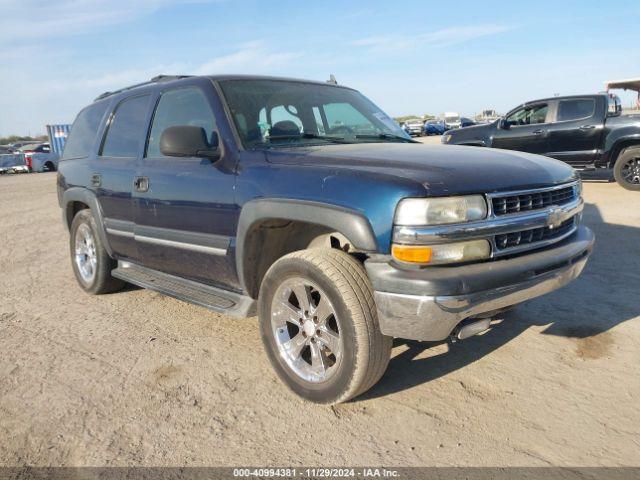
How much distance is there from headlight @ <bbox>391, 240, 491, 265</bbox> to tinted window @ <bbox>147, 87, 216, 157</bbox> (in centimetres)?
172

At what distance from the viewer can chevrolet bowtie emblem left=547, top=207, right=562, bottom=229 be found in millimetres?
2838

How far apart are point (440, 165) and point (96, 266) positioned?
138 inches

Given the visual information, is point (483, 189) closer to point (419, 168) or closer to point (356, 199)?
point (419, 168)

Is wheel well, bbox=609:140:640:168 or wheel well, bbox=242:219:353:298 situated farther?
wheel well, bbox=609:140:640:168

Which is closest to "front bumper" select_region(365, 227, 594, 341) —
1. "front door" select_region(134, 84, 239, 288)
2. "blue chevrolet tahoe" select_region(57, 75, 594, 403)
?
"blue chevrolet tahoe" select_region(57, 75, 594, 403)

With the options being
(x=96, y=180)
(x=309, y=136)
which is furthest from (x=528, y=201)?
(x=96, y=180)

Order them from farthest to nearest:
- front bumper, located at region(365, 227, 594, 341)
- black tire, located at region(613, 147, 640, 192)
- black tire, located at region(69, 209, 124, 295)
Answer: black tire, located at region(613, 147, 640, 192) → black tire, located at region(69, 209, 124, 295) → front bumper, located at region(365, 227, 594, 341)

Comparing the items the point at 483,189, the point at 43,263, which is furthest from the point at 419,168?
the point at 43,263

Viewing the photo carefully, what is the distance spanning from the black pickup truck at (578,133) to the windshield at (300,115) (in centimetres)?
731

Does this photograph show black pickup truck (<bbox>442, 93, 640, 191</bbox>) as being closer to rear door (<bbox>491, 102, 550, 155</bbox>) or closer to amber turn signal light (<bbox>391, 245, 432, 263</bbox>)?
rear door (<bbox>491, 102, 550, 155</bbox>)

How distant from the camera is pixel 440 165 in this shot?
2.72 m

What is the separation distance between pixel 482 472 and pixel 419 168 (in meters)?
1.42

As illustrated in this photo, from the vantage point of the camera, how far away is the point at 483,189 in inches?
101

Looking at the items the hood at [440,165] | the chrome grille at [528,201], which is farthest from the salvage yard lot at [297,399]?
the hood at [440,165]
